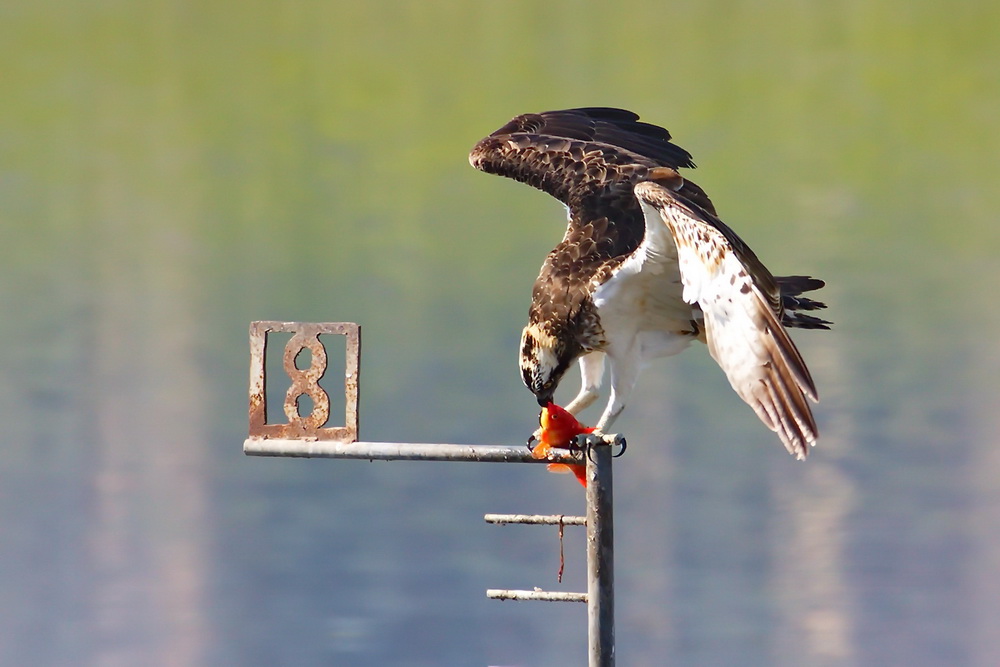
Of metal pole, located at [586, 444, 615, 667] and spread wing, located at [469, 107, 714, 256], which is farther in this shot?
spread wing, located at [469, 107, 714, 256]

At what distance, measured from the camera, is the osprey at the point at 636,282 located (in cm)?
442

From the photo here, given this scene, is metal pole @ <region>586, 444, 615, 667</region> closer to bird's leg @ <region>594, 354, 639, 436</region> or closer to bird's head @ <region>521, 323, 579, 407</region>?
bird's leg @ <region>594, 354, 639, 436</region>

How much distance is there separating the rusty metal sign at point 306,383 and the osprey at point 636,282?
30.1 inches

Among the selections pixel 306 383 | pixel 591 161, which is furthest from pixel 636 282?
pixel 306 383

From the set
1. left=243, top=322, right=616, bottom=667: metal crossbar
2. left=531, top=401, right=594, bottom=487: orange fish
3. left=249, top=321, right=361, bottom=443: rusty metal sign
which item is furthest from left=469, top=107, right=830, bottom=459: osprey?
left=249, top=321, right=361, bottom=443: rusty metal sign

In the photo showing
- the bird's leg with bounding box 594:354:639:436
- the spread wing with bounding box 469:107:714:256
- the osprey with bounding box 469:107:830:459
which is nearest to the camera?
the osprey with bounding box 469:107:830:459

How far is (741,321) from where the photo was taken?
176 inches

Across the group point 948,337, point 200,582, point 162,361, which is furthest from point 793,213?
point 200,582

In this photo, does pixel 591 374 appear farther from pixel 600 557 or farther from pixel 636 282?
pixel 600 557

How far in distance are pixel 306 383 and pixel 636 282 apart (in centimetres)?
109

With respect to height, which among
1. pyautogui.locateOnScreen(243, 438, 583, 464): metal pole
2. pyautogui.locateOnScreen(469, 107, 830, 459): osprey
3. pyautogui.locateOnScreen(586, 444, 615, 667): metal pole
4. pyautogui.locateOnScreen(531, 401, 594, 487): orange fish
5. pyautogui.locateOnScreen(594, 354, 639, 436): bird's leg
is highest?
pyautogui.locateOnScreen(469, 107, 830, 459): osprey

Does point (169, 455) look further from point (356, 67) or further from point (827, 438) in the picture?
point (356, 67)

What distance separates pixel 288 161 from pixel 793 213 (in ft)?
22.2

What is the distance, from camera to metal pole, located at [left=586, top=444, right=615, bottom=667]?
470 centimetres
